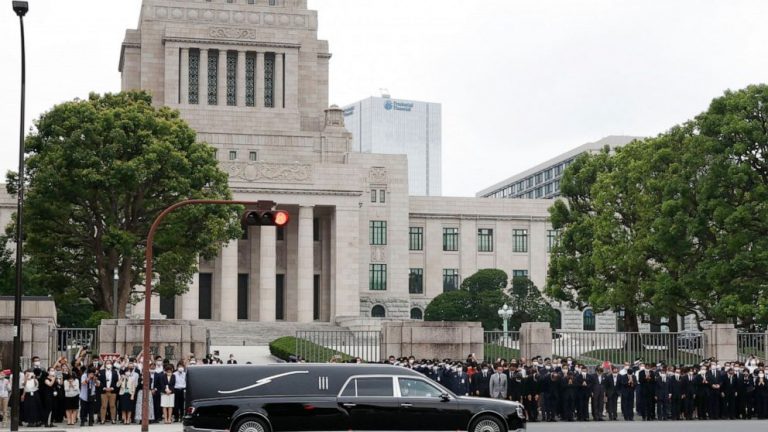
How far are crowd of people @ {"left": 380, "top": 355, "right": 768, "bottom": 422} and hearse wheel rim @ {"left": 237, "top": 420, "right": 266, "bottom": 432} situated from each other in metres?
11.0

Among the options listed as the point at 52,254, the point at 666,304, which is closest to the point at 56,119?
the point at 52,254

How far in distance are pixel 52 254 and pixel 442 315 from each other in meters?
31.3

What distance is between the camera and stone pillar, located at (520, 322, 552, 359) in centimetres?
4391

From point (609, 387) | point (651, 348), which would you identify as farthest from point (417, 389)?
point (651, 348)

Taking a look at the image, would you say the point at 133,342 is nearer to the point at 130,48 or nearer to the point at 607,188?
the point at 607,188

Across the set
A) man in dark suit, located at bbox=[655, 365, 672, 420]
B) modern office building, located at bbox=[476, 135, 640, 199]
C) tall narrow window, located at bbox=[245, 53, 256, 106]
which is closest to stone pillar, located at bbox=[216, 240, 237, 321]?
tall narrow window, located at bbox=[245, 53, 256, 106]

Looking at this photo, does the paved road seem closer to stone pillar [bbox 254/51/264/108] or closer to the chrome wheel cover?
the chrome wheel cover

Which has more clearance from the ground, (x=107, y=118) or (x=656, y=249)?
(x=107, y=118)

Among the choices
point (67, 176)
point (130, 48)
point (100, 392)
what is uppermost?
point (130, 48)

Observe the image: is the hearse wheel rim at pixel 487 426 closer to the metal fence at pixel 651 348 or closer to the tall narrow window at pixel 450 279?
the metal fence at pixel 651 348

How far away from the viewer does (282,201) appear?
266ft

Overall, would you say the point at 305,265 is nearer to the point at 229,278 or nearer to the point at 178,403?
the point at 229,278

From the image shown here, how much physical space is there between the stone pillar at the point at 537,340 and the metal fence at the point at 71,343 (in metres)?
14.6

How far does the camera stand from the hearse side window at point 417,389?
26.2 meters
